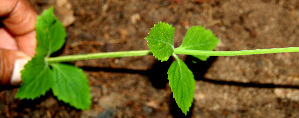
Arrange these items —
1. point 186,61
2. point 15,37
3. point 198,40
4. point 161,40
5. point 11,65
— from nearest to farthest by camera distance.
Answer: point 161,40 < point 198,40 < point 11,65 < point 186,61 < point 15,37

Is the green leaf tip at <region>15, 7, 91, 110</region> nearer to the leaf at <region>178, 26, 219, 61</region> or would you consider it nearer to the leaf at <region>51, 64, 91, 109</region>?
the leaf at <region>51, 64, 91, 109</region>

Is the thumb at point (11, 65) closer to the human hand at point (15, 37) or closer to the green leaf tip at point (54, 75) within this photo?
the human hand at point (15, 37)

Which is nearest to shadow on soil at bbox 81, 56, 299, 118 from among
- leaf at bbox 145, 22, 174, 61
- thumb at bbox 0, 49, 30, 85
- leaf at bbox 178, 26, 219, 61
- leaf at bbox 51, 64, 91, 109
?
leaf at bbox 178, 26, 219, 61

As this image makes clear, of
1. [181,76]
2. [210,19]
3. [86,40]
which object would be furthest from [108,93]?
[210,19]

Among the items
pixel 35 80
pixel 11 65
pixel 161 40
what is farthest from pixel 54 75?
pixel 161 40

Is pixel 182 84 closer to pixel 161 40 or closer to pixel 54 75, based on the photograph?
pixel 161 40
